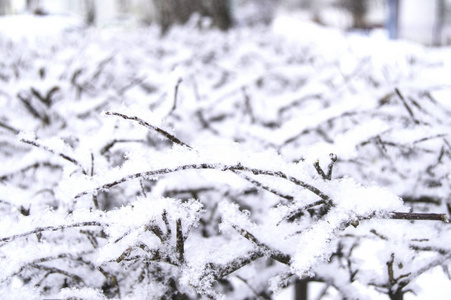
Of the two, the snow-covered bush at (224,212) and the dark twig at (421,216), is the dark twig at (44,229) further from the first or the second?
the dark twig at (421,216)

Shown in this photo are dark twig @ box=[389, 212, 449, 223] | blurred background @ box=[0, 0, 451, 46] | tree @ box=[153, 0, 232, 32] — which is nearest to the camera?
dark twig @ box=[389, 212, 449, 223]

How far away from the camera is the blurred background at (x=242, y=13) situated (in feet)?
17.8

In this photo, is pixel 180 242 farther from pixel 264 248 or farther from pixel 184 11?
pixel 184 11

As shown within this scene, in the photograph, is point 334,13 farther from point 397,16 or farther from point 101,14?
point 397,16

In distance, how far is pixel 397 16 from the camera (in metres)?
9.37

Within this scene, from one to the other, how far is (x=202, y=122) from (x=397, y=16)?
9939 millimetres

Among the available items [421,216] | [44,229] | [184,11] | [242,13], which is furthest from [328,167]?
[242,13]

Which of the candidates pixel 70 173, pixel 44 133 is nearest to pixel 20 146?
pixel 44 133

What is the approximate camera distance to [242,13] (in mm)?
11547

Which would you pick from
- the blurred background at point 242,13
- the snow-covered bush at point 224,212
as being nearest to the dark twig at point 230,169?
the snow-covered bush at point 224,212

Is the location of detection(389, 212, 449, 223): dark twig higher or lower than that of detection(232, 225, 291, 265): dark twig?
higher

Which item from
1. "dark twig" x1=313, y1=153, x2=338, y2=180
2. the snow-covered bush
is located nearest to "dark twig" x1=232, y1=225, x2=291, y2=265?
the snow-covered bush

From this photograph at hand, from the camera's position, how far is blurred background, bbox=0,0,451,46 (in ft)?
17.8

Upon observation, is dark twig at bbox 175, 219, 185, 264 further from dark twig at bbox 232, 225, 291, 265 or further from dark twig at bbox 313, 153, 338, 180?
dark twig at bbox 313, 153, 338, 180
